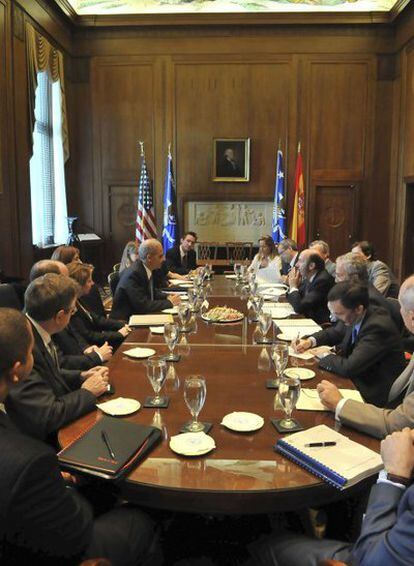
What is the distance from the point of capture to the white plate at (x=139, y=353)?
9.12 ft

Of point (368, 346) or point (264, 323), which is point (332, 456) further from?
point (264, 323)

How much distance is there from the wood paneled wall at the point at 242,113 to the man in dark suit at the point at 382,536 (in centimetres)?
840

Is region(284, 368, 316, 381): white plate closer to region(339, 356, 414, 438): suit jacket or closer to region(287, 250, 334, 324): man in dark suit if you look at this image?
region(339, 356, 414, 438): suit jacket

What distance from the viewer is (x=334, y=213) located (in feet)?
32.8

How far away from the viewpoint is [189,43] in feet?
31.7

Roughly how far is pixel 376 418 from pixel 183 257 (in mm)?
6487

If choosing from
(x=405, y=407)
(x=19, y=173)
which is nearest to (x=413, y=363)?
(x=405, y=407)

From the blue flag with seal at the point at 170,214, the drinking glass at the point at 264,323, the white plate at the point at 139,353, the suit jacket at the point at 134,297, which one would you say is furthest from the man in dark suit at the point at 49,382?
the blue flag with seal at the point at 170,214

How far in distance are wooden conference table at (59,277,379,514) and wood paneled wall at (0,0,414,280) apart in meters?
7.63

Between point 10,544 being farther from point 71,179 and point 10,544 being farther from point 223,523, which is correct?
point 71,179

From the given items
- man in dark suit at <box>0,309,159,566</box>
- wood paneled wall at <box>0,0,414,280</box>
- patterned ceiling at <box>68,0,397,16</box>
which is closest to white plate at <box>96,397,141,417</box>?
man in dark suit at <box>0,309,159,566</box>

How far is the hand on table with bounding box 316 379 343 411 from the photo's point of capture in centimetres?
202

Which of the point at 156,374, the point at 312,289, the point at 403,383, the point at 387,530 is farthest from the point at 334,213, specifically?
the point at 387,530

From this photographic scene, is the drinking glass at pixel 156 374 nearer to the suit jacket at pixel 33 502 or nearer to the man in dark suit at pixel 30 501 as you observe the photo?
the man in dark suit at pixel 30 501
